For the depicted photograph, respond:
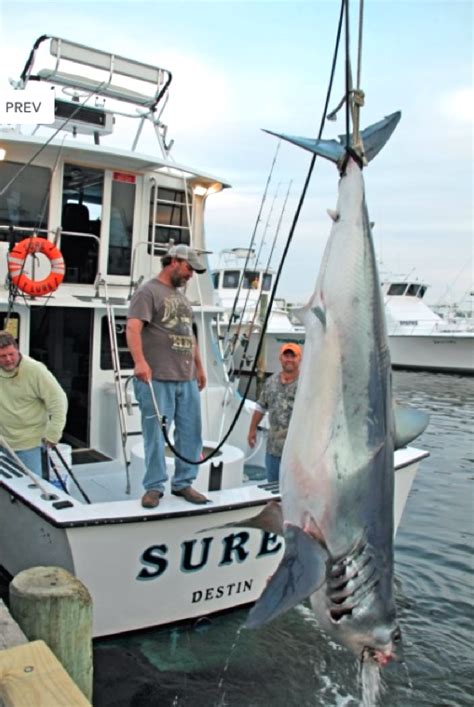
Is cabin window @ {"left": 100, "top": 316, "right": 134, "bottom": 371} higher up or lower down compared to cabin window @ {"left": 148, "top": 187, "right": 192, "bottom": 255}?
lower down

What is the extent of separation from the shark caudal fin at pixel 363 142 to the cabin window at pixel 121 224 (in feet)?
14.9

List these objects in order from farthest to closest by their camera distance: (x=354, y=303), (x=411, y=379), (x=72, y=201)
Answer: (x=411, y=379)
(x=72, y=201)
(x=354, y=303)

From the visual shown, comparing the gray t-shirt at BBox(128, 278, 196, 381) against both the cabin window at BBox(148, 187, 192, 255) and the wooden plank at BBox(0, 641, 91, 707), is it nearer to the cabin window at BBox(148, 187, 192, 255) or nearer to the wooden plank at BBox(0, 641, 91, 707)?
the wooden plank at BBox(0, 641, 91, 707)

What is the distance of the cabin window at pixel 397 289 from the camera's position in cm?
2710

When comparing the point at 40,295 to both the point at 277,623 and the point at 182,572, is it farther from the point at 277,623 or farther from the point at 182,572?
the point at 277,623

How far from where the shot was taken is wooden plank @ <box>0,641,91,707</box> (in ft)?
7.30

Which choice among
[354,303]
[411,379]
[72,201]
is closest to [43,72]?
[72,201]

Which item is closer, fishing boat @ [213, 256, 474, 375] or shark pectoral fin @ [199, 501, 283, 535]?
shark pectoral fin @ [199, 501, 283, 535]

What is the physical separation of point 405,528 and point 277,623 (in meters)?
2.93

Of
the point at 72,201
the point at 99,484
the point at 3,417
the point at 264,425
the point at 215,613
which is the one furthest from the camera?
the point at 72,201

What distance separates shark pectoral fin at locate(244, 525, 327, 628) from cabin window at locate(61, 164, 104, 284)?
4.98 meters

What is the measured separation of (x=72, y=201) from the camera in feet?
21.9

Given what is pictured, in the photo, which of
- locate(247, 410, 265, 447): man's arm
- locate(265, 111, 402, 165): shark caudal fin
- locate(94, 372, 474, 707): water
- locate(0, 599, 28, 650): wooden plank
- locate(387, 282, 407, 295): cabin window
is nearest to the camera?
locate(265, 111, 402, 165): shark caudal fin

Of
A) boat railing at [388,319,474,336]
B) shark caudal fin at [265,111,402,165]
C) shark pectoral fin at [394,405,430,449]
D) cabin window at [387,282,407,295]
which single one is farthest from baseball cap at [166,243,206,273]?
cabin window at [387,282,407,295]
